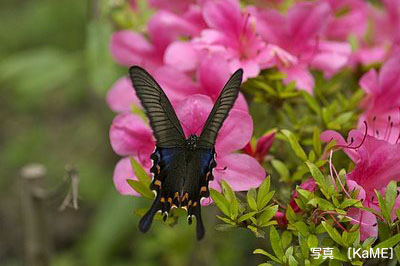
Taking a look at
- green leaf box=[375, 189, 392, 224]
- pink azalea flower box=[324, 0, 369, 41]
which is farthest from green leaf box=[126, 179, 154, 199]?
pink azalea flower box=[324, 0, 369, 41]

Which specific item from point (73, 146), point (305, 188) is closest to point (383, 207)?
point (305, 188)

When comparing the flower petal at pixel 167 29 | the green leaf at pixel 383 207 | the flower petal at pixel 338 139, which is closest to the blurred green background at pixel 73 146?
the flower petal at pixel 167 29

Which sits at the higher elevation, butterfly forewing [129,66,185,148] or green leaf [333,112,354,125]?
green leaf [333,112,354,125]

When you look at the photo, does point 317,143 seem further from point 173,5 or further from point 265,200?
point 173,5

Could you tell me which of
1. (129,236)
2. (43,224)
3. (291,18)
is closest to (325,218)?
(291,18)

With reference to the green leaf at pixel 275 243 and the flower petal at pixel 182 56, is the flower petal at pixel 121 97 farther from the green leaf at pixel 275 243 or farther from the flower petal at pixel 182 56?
the green leaf at pixel 275 243

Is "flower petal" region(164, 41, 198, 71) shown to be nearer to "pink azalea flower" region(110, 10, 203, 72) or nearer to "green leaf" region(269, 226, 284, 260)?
"pink azalea flower" region(110, 10, 203, 72)
